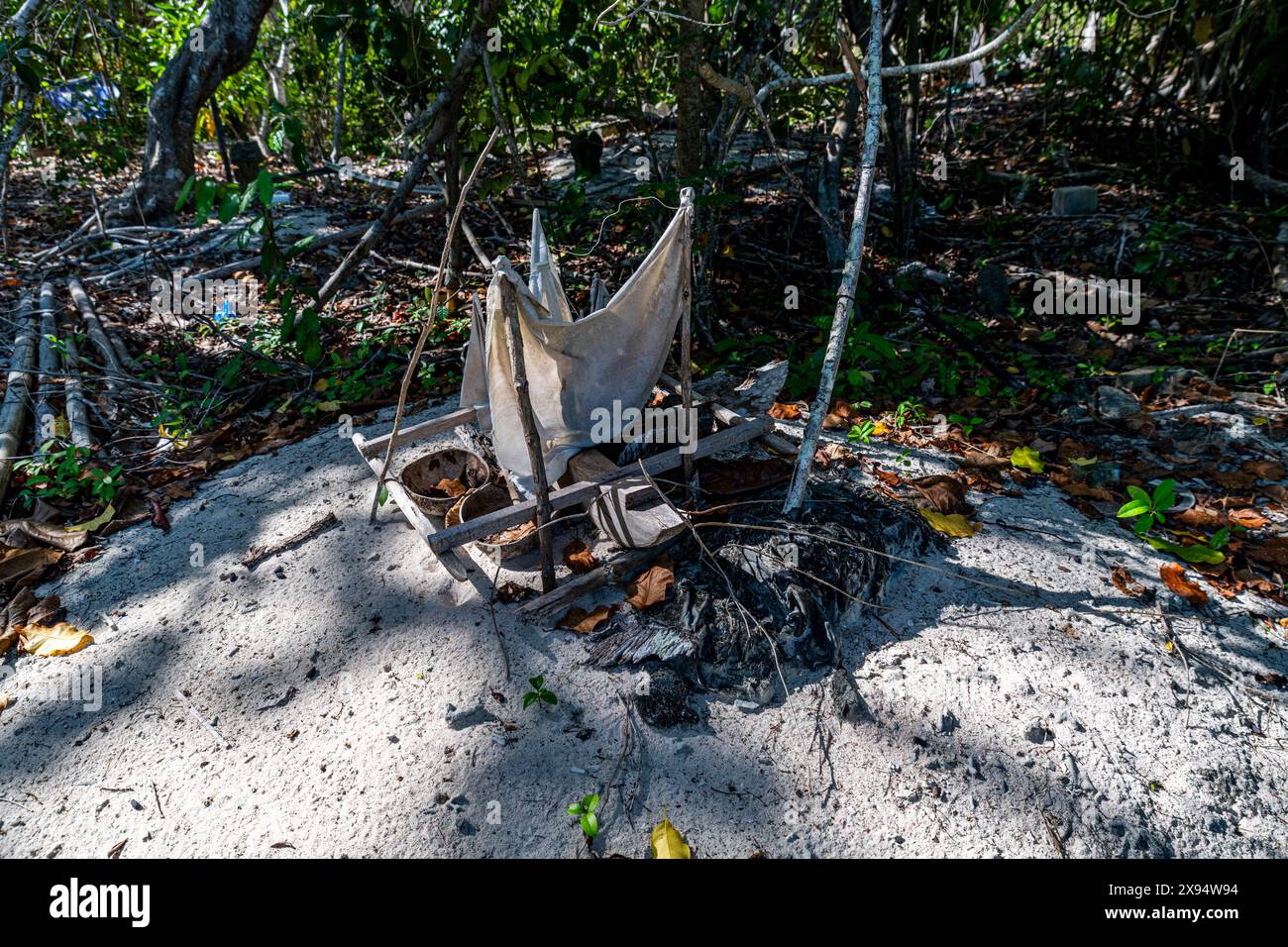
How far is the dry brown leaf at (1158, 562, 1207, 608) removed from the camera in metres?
2.53

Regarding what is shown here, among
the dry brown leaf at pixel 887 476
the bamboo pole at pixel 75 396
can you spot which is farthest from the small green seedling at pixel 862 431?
the bamboo pole at pixel 75 396

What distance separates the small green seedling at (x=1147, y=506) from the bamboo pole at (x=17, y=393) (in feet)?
15.4

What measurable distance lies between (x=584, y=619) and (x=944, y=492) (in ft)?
5.13

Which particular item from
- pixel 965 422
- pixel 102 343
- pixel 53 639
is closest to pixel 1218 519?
pixel 965 422

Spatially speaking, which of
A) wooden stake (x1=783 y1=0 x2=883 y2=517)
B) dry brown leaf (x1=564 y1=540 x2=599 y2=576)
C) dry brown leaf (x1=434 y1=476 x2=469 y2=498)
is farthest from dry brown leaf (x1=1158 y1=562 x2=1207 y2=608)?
dry brown leaf (x1=434 y1=476 x2=469 y2=498)

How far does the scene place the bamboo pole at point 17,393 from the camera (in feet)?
11.8

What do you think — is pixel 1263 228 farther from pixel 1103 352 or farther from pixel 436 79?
pixel 436 79

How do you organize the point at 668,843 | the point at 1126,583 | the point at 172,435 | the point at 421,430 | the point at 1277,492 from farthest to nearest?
the point at 172,435 < the point at 421,430 < the point at 1277,492 < the point at 1126,583 < the point at 668,843

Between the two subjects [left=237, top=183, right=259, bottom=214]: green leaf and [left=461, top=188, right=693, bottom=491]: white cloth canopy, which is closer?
[left=461, top=188, right=693, bottom=491]: white cloth canopy

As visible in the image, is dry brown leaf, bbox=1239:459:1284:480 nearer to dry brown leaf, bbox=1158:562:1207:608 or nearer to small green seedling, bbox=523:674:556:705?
dry brown leaf, bbox=1158:562:1207:608

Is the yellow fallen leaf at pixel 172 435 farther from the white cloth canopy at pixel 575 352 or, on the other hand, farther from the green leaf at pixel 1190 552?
the green leaf at pixel 1190 552

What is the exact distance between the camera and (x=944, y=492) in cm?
308

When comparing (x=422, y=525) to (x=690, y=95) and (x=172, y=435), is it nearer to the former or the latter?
(x=172, y=435)

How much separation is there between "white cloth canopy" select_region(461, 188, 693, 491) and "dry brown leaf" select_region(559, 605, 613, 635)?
1.98 ft
